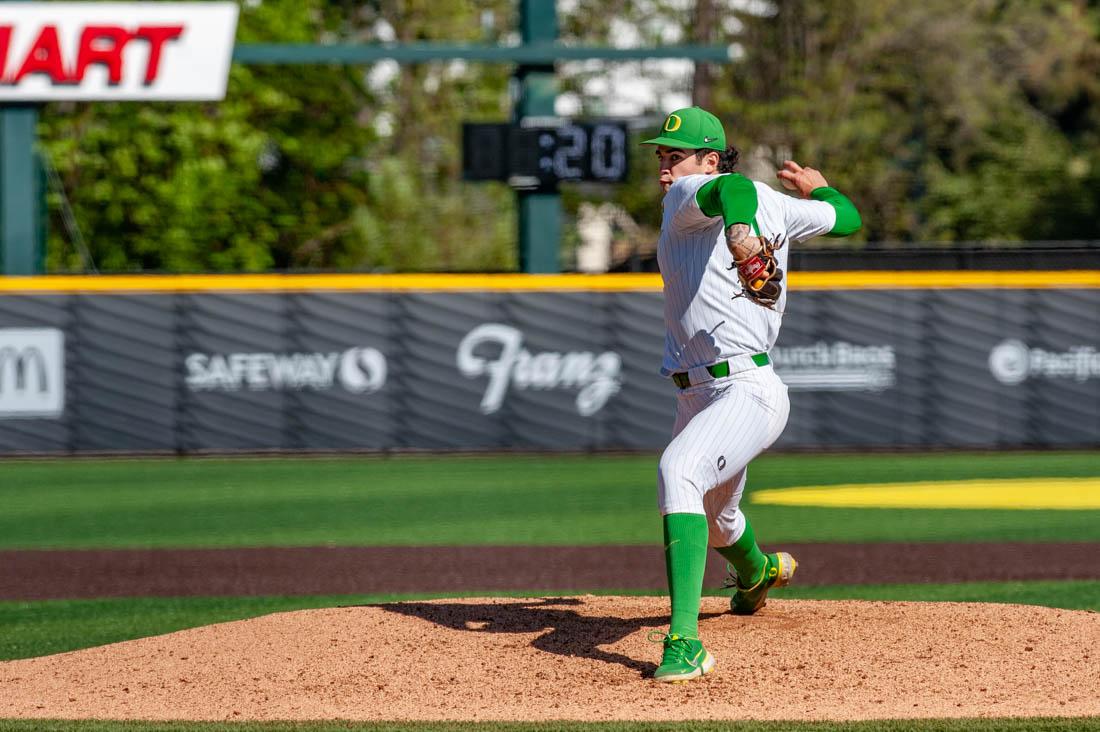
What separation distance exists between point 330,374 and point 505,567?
28.2 ft

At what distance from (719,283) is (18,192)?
1385 cm

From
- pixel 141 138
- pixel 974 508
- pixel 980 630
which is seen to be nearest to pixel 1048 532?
pixel 974 508

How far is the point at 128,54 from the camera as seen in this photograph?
16.5 meters

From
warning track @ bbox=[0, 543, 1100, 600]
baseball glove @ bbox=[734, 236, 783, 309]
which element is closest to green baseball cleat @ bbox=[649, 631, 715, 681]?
baseball glove @ bbox=[734, 236, 783, 309]

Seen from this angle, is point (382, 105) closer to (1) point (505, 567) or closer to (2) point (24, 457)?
(2) point (24, 457)

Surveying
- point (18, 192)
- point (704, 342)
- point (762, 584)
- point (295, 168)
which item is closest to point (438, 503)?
point (762, 584)

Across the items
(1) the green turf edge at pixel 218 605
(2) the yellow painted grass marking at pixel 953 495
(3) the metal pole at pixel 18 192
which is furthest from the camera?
(3) the metal pole at pixel 18 192

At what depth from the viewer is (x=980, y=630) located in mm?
5344

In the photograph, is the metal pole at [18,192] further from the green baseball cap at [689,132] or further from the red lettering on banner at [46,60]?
the green baseball cap at [689,132]

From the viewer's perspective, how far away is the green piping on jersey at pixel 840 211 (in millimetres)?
4926

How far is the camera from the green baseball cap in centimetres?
481

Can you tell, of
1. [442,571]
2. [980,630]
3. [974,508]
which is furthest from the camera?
[974,508]

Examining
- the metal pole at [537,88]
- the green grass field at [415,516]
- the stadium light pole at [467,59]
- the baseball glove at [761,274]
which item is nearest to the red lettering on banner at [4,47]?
the stadium light pole at [467,59]

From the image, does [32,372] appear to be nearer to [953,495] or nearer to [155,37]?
[155,37]
